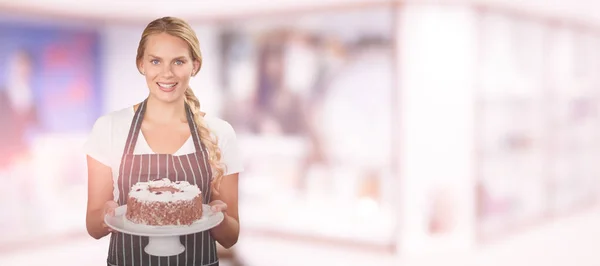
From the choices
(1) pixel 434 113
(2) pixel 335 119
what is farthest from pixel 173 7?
(1) pixel 434 113

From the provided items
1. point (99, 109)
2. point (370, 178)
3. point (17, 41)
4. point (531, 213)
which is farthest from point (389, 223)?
point (17, 41)

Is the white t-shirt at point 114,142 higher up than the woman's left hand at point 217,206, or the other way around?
the white t-shirt at point 114,142

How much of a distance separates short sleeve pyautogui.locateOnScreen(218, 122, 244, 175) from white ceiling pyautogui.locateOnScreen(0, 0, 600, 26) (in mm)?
3406

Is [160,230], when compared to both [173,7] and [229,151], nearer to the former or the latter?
[229,151]

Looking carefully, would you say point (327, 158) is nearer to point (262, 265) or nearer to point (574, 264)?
point (262, 265)

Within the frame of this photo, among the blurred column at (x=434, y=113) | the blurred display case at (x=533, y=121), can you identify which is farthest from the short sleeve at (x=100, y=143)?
the blurred display case at (x=533, y=121)

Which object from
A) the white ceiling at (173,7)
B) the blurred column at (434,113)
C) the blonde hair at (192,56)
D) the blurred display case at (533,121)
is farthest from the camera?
the blurred display case at (533,121)

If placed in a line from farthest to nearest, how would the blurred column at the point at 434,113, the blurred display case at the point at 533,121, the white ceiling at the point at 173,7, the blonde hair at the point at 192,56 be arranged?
1. the blurred display case at the point at 533,121
2. the white ceiling at the point at 173,7
3. the blurred column at the point at 434,113
4. the blonde hair at the point at 192,56

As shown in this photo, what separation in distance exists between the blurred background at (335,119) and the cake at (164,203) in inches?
121

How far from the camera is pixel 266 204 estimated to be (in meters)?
5.65

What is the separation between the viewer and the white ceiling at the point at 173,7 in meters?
5.09

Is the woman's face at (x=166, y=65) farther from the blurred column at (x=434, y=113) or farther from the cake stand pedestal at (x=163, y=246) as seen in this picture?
the blurred column at (x=434, y=113)

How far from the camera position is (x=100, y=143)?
1.63 meters

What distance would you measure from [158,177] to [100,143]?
0.56 feet
